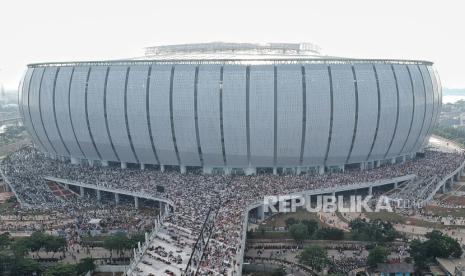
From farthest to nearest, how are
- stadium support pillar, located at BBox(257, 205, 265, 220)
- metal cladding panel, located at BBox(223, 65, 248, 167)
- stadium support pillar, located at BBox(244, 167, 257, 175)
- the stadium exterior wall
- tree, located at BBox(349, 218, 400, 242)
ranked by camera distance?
1. stadium support pillar, located at BBox(244, 167, 257, 175)
2. the stadium exterior wall
3. metal cladding panel, located at BBox(223, 65, 248, 167)
4. stadium support pillar, located at BBox(257, 205, 265, 220)
5. tree, located at BBox(349, 218, 400, 242)

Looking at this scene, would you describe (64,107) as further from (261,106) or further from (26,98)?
(261,106)

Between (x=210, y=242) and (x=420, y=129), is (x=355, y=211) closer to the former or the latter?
(x=210, y=242)

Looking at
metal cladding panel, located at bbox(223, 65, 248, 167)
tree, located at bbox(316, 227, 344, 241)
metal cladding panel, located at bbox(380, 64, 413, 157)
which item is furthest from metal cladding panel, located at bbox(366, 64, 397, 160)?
tree, located at bbox(316, 227, 344, 241)

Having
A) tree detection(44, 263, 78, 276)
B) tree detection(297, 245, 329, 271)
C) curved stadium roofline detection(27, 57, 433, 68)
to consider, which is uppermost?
curved stadium roofline detection(27, 57, 433, 68)

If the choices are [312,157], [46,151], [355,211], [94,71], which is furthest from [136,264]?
[46,151]

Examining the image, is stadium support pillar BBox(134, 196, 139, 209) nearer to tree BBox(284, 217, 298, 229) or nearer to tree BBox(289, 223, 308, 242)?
tree BBox(284, 217, 298, 229)
